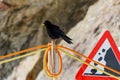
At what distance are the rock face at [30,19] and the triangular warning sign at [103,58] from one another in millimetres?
492

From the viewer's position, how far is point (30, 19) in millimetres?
4543

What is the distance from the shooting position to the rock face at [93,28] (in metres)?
3.88

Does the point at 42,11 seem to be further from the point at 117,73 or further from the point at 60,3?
the point at 117,73

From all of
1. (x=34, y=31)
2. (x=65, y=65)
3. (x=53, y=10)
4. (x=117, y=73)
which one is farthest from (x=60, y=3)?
(x=117, y=73)

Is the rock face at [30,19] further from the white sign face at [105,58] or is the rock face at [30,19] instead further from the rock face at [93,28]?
the white sign face at [105,58]

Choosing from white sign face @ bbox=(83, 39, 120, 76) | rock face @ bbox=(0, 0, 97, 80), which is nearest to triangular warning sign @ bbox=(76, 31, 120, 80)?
white sign face @ bbox=(83, 39, 120, 76)

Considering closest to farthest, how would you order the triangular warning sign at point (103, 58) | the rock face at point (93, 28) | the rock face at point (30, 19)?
1. the triangular warning sign at point (103, 58)
2. the rock face at point (93, 28)
3. the rock face at point (30, 19)

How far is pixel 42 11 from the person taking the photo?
4504 millimetres

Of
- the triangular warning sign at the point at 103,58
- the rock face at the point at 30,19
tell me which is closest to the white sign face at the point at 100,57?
the triangular warning sign at the point at 103,58

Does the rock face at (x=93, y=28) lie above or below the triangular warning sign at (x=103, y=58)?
above

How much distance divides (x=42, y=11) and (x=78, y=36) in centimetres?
61

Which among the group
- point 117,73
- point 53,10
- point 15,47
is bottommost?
point 117,73

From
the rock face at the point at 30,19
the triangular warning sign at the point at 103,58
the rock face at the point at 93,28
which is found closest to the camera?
the triangular warning sign at the point at 103,58

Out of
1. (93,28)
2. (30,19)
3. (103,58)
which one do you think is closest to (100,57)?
(103,58)
